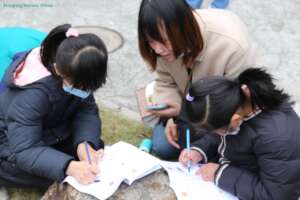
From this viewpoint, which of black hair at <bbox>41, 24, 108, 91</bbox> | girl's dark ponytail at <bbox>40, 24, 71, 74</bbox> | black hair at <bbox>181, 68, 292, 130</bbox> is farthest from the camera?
girl's dark ponytail at <bbox>40, 24, 71, 74</bbox>

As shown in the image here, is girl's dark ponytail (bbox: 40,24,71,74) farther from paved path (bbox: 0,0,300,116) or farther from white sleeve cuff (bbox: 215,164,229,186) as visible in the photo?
paved path (bbox: 0,0,300,116)

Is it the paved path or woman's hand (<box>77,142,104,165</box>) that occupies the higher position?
woman's hand (<box>77,142,104,165</box>)

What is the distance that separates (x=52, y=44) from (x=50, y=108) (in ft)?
0.99

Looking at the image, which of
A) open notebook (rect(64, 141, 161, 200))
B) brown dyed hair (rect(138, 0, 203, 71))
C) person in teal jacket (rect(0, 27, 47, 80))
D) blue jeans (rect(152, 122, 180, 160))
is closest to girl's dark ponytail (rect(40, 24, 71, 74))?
brown dyed hair (rect(138, 0, 203, 71))

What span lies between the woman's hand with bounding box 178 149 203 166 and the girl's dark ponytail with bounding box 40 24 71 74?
708mm

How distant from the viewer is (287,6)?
472cm

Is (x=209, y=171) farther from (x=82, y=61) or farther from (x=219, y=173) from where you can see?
(x=82, y=61)

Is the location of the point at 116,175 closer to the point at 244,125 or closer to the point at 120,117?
the point at 244,125

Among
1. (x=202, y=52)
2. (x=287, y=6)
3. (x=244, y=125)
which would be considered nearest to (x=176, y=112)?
(x=202, y=52)

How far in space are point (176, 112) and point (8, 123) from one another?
2.99ft

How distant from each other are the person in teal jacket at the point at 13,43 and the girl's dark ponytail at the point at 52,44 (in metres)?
0.70

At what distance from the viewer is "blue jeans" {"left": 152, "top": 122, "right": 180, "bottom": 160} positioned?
2.72 meters

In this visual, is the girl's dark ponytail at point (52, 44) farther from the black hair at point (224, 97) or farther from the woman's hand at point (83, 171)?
the black hair at point (224, 97)

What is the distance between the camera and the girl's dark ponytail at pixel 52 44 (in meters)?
2.12
